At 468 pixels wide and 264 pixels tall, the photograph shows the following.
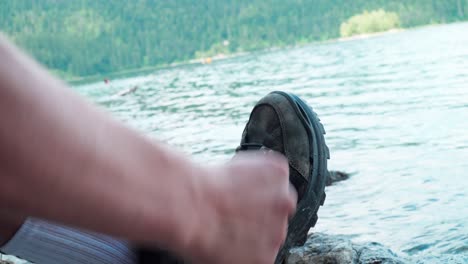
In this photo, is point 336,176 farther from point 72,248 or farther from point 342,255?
point 72,248

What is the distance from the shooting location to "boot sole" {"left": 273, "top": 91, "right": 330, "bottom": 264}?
6.18 feet

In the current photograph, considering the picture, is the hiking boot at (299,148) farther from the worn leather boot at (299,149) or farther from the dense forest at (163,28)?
the dense forest at (163,28)

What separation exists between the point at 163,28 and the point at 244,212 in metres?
98.5

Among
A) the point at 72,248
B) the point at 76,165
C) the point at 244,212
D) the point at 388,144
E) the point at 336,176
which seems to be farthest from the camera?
the point at 388,144

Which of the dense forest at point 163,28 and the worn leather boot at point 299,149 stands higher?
the worn leather boot at point 299,149

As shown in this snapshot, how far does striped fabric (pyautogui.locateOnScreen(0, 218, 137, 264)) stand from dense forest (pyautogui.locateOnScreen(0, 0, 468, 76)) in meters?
87.2

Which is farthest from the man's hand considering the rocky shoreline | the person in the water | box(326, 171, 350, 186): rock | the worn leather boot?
box(326, 171, 350, 186): rock

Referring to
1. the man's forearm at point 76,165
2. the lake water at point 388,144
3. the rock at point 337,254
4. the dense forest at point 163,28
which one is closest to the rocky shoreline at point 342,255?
the rock at point 337,254

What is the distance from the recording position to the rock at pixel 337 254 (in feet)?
12.0

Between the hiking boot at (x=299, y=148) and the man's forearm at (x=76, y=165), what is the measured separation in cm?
124

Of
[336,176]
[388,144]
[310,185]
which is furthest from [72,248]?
[388,144]

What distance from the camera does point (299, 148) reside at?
1.98 m

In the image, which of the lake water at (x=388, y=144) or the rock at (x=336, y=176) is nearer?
the lake water at (x=388, y=144)

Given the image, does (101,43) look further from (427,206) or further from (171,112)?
(427,206)
